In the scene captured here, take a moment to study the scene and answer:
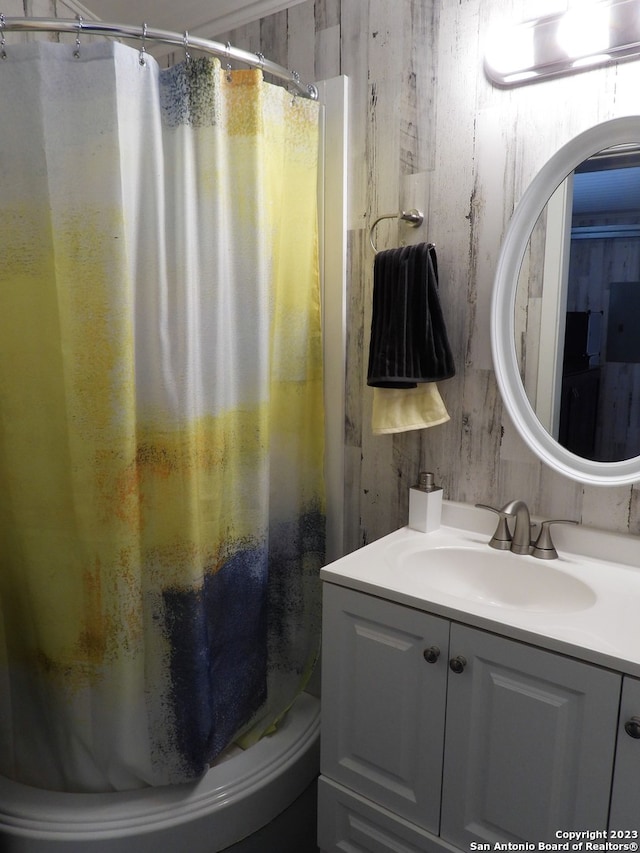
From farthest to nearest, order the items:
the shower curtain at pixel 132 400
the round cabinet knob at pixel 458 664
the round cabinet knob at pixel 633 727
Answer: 1. the shower curtain at pixel 132 400
2. the round cabinet knob at pixel 458 664
3. the round cabinet knob at pixel 633 727

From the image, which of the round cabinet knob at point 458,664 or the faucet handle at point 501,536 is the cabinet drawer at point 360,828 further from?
the faucet handle at point 501,536

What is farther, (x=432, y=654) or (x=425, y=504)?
(x=425, y=504)

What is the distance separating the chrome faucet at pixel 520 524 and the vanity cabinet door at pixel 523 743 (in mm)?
357

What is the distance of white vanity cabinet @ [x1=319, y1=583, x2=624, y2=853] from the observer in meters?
1.09

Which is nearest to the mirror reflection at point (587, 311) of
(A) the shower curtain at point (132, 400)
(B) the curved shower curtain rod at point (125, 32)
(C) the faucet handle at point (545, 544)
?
(C) the faucet handle at point (545, 544)

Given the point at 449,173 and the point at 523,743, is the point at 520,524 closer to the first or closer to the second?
the point at 523,743

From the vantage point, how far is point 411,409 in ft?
5.37

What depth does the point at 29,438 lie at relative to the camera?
141cm

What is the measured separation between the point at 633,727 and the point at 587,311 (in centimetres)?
87

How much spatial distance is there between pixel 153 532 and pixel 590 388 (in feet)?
3.55

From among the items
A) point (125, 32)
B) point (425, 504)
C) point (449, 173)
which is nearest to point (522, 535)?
point (425, 504)

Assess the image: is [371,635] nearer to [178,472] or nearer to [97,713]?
[178,472]

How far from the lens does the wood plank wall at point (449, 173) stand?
1.45m

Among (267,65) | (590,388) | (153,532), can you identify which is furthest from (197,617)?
(267,65)
